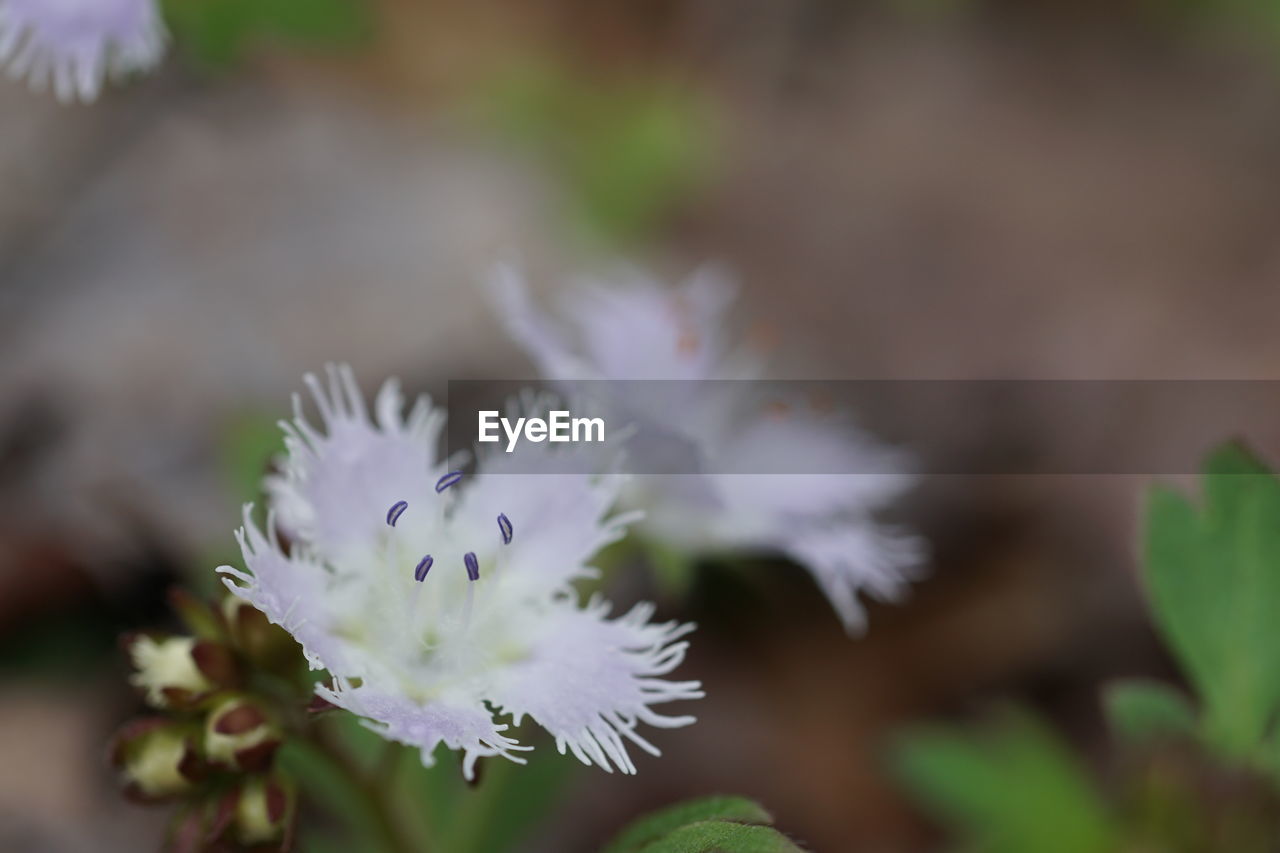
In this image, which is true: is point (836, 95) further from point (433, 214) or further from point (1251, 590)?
point (1251, 590)

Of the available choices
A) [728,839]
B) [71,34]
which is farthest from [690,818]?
[71,34]

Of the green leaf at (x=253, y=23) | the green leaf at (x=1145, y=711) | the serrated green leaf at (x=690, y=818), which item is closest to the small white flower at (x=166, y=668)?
the serrated green leaf at (x=690, y=818)

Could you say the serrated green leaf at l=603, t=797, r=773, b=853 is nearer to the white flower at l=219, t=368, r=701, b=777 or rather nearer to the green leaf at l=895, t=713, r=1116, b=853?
the white flower at l=219, t=368, r=701, b=777

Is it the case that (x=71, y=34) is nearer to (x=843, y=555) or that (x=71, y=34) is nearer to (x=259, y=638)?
(x=259, y=638)

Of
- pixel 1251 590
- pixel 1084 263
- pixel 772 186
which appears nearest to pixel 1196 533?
pixel 1251 590

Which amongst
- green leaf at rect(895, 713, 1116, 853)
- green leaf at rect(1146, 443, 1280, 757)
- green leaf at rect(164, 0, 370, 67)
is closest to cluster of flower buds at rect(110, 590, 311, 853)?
green leaf at rect(1146, 443, 1280, 757)
